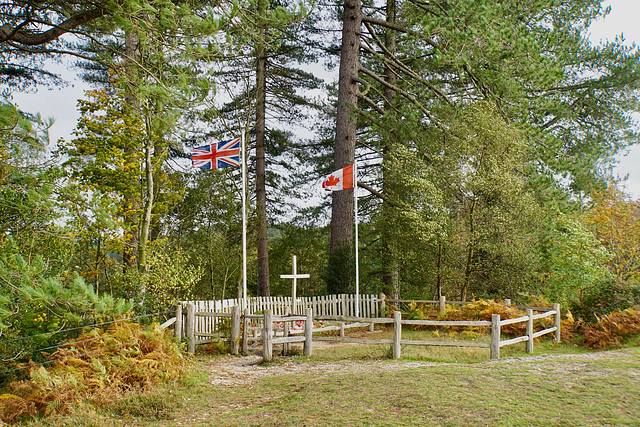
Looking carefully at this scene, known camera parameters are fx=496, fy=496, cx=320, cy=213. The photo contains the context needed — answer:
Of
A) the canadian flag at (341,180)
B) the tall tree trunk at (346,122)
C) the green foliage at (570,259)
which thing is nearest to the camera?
the green foliage at (570,259)

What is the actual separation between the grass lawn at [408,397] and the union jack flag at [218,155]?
5560 millimetres

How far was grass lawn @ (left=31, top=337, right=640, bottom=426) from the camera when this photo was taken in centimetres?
586

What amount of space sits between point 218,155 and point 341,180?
411 cm

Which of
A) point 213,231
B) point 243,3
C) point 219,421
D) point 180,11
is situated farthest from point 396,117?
point 219,421

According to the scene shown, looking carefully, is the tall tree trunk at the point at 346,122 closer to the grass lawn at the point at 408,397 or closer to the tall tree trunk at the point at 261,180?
the tall tree trunk at the point at 261,180

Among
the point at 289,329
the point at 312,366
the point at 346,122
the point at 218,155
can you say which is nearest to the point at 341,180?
the point at 346,122

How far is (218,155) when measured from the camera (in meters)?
12.8

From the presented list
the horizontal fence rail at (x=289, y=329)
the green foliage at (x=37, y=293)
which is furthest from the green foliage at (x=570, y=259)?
the green foliage at (x=37, y=293)

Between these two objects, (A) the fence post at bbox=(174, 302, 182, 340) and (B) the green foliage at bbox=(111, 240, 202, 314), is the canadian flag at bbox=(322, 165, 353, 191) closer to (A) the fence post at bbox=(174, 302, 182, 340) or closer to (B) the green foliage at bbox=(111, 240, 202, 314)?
(B) the green foliage at bbox=(111, 240, 202, 314)

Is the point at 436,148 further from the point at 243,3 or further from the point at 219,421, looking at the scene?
the point at 219,421

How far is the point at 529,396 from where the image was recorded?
254 inches

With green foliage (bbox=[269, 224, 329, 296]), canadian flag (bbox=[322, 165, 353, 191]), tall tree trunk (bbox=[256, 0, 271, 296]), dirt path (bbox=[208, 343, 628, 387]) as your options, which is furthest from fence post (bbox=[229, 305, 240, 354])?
green foliage (bbox=[269, 224, 329, 296])

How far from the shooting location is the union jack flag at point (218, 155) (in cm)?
1268

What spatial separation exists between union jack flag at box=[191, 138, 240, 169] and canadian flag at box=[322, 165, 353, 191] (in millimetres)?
3617
